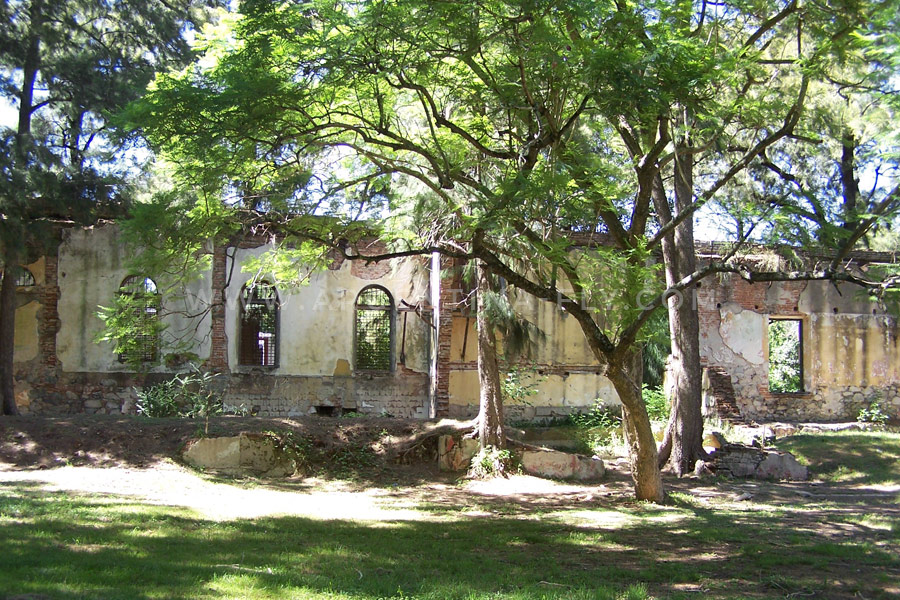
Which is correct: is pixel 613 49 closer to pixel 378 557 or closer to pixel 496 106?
pixel 496 106

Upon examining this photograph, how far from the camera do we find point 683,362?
45.7ft

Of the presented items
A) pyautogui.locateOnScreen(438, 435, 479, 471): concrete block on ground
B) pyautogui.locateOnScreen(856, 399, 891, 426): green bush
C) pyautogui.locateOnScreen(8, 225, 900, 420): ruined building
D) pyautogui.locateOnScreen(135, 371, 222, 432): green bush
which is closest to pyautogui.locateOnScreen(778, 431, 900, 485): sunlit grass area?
pyautogui.locateOnScreen(8, 225, 900, 420): ruined building

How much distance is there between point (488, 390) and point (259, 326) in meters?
7.48

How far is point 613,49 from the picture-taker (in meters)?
7.80

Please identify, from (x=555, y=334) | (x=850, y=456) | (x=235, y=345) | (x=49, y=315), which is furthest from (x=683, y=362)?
(x=49, y=315)


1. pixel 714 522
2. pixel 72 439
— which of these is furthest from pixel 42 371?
pixel 714 522

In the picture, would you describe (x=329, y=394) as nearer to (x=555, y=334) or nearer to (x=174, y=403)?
(x=174, y=403)

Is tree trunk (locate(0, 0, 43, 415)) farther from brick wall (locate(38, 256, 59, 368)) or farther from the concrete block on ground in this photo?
the concrete block on ground

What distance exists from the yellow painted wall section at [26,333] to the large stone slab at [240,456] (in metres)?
6.90

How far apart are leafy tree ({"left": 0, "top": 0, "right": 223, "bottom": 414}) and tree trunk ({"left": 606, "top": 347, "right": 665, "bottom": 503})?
33.9 ft

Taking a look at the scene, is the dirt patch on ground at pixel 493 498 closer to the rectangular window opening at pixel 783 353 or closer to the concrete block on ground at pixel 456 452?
the concrete block on ground at pixel 456 452

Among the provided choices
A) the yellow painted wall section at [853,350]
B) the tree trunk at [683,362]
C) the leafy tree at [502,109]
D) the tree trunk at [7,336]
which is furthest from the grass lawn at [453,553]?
the yellow painted wall section at [853,350]

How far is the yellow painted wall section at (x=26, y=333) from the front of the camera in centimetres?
1762

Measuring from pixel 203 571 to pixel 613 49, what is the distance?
5880 mm
